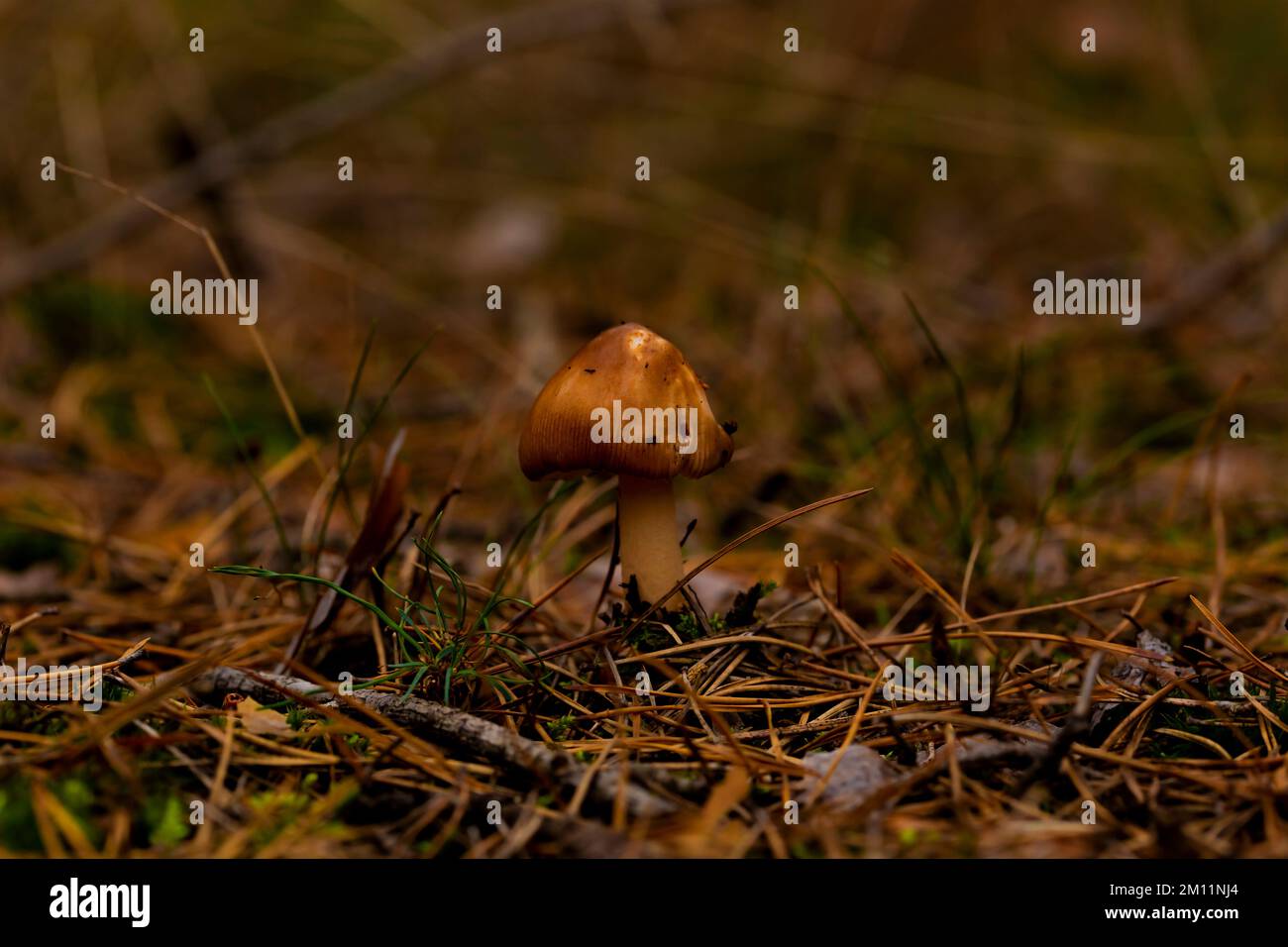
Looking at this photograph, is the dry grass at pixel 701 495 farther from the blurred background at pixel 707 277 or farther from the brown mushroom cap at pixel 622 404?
the brown mushroom cap at pixel 622 404

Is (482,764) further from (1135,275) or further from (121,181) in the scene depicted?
(121,181)

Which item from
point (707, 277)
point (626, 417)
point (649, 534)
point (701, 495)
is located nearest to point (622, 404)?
point (626, 417)

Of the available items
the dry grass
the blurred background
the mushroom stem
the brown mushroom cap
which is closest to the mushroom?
the brown mushroom cap

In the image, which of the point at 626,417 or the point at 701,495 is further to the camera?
the point at 701,495

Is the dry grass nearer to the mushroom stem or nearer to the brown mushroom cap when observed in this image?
the mushroom stem

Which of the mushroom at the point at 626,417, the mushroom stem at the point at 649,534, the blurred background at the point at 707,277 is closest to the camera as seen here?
the mushroom at the point at 626,417

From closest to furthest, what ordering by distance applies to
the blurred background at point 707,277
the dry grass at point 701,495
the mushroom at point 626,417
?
the dry grass at point 701,495
the mushroom at point 626,417
the blurred background at point 707,277

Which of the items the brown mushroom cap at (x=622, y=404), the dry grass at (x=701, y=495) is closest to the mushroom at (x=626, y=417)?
the brown mushroom cap at (x=622, y=404)

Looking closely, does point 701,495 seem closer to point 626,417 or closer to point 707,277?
point 626,417
